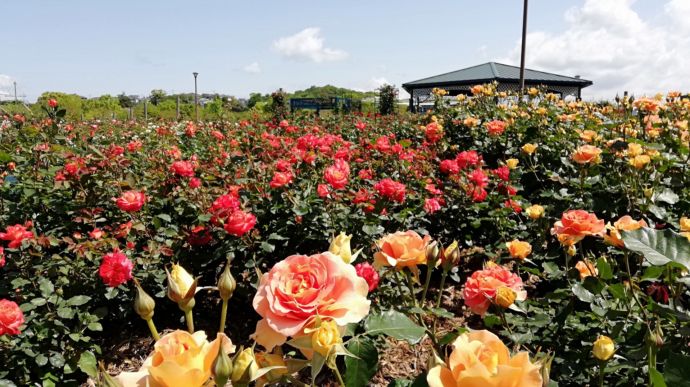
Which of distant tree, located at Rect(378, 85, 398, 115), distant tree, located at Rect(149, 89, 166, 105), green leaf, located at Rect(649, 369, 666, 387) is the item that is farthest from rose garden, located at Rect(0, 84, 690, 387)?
distant tree, located at Rect(149, 89, 166, 105)

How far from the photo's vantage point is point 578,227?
127 cm

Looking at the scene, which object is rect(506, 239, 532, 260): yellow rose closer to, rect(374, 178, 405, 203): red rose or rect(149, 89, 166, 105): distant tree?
rect(374, 178, 405, 203): red rose

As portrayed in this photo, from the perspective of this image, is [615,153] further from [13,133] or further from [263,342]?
[13,133]

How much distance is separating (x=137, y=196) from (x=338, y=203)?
0.92 metres

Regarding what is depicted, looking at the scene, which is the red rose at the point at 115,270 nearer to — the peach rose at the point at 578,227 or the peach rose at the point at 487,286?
the peach rose at the point at 487,286

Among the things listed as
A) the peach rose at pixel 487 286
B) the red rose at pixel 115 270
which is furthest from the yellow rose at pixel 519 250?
the red rose at pixel 115 270

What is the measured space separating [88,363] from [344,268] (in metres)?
1.72

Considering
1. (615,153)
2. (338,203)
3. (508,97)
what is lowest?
(338,203)

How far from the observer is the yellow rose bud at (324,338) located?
23.1 inches

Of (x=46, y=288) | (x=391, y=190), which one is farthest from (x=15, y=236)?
(x=391, y=190)

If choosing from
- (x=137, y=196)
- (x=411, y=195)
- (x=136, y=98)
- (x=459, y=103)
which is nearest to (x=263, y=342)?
(x=137, y=196)

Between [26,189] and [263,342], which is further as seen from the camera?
[26,189]

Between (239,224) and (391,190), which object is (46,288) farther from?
(391,190)

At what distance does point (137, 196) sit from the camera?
6.72 feet
